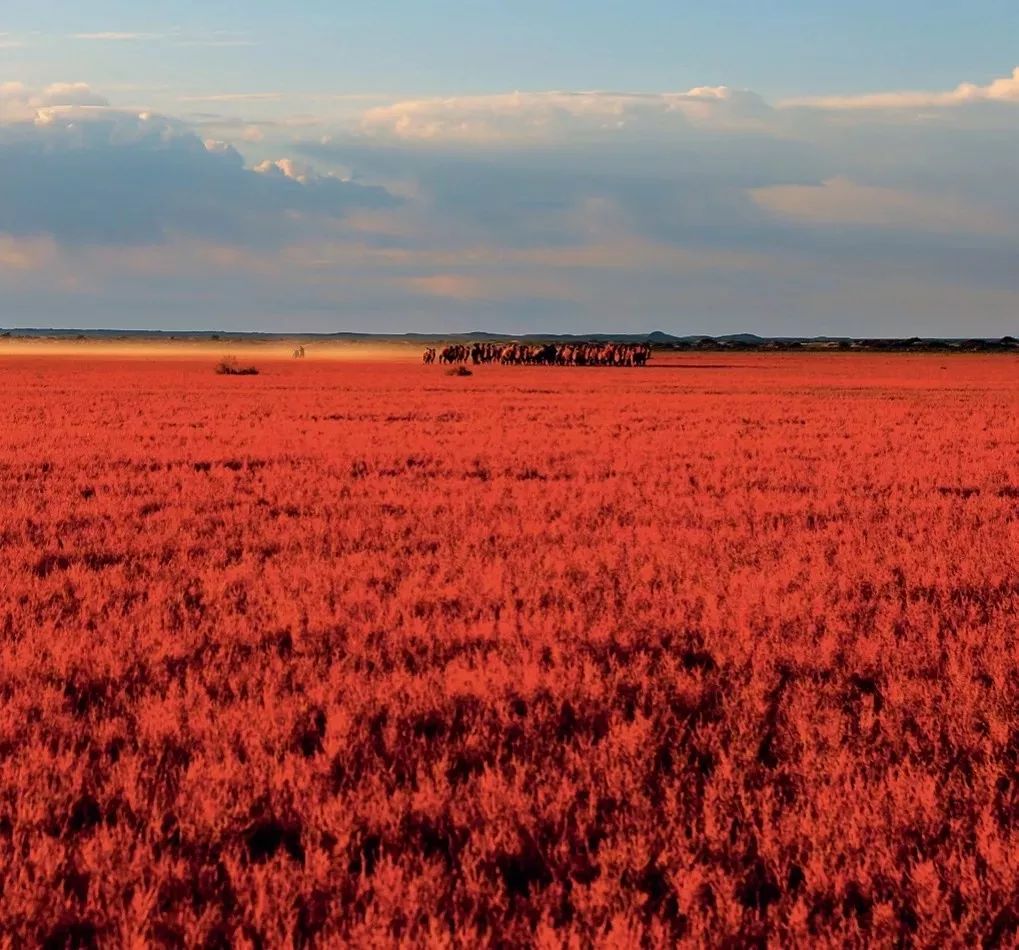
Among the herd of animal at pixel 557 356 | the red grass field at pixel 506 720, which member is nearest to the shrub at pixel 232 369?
the herd of animal at pixel 557 356

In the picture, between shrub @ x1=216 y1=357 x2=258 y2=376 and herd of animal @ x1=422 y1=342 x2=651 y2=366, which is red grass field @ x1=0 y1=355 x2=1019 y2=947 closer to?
shrub @ x1=216 y1=357 x2=258 y2=376

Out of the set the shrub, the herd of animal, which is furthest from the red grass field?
the herd of animal

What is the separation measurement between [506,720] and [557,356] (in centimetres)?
8686

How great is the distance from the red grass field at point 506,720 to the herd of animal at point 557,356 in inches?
2984

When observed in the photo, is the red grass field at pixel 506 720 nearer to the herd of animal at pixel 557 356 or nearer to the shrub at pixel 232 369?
the shrub at pixel 232 369

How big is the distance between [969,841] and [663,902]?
136 cm

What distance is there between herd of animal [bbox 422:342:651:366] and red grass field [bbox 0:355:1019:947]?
75801mm

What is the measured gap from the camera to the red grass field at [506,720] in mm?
3928

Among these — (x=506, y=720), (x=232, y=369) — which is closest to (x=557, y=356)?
(x=232, y=369)

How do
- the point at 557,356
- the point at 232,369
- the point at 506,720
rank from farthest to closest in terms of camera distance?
the point at 557,356, the point at 232,369, the point at 506,720

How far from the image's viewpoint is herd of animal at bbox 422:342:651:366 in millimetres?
89375

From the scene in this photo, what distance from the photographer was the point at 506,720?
5656 mm

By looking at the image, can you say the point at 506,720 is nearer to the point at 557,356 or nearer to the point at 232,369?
the point at 232,369

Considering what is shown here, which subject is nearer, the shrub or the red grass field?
the red grass field
